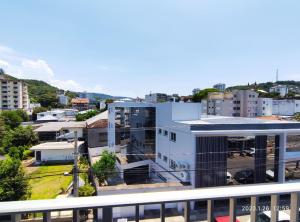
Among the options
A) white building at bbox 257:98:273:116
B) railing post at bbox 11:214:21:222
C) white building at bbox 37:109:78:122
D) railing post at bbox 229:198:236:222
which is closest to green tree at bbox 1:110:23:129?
white building at bbox 37:109:78:122

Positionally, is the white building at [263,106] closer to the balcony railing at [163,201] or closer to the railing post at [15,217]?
the balcony railing at [163,201]

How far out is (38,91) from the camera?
88250 mm

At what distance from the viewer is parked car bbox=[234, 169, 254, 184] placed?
49.2ft

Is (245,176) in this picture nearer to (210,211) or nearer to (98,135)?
(98,135)

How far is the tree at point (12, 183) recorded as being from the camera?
407 inches

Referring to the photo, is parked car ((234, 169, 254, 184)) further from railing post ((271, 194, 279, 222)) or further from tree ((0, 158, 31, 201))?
railing post ((271, 194, 279, 222))

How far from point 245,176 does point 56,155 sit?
686 inches

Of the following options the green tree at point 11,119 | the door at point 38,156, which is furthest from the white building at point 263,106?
the green tree at point 11,119

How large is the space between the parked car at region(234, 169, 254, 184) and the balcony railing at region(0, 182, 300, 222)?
1494cm

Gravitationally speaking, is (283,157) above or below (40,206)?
below

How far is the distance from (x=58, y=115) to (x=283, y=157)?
1815 inches

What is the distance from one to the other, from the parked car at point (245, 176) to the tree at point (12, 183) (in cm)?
1263

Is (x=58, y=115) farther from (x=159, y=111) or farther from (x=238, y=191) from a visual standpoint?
(x=238, y=191)

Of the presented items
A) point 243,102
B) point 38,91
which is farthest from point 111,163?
point 38,91
